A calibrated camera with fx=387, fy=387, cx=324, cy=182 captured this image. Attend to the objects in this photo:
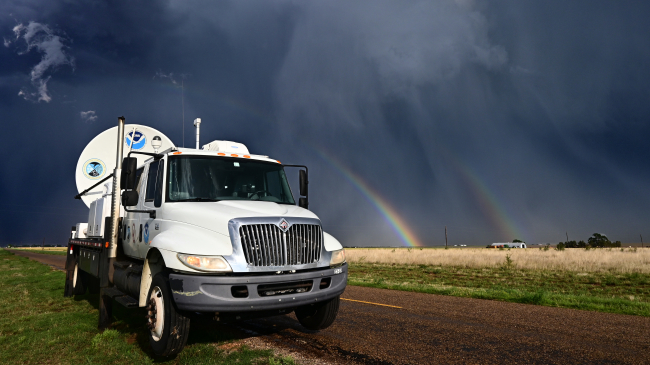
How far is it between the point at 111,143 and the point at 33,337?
4898mm

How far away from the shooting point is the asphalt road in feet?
15.9

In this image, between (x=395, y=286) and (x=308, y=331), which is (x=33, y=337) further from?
(x=395, y=286)

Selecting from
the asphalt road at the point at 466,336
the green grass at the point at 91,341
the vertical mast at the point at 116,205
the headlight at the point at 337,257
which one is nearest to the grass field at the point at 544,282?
the asphalt road at the point at 466,336

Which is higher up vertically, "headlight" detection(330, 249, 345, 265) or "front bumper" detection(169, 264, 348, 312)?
"headlight" detection(330, 249, 345, 265)

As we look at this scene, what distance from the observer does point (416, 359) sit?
4730mm

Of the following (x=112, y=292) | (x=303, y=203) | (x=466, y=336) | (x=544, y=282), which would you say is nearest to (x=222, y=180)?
(x=303, y=203)

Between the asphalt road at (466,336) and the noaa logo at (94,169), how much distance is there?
5280 millimetres

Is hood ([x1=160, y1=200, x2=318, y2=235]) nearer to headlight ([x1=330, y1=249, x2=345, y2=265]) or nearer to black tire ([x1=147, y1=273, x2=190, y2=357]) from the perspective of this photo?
Result: headlight ([x1=330, y1=249, x2=345, y2=265])

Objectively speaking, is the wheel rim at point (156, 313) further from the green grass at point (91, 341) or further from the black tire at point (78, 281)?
the black tire at point (78, 281)

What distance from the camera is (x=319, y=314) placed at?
5.98 meters

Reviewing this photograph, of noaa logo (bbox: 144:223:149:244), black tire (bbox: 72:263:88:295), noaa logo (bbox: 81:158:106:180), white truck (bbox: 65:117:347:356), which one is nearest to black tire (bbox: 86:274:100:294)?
black tire (bbox: 72:263:88:295)

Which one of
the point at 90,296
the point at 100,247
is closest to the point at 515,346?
the point at 100,247

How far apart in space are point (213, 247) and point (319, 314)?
2297mm

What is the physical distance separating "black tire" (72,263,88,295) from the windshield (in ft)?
21.7
